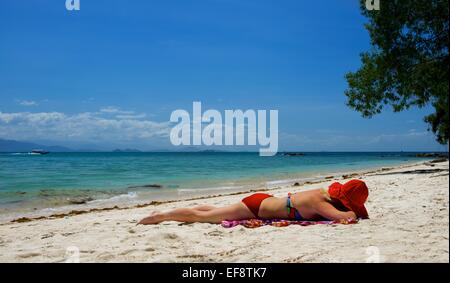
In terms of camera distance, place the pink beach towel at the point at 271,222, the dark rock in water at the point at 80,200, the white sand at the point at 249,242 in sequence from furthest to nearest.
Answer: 1. the dark rock in water at the point at 80,200
2. the pink beach towel at the point at 271,222
3. the white sand at the point at 249,242

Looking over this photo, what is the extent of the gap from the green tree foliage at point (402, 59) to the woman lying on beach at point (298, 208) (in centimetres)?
797

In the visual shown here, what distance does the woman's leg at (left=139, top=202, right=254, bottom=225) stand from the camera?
7.18 m

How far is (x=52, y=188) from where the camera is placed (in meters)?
19.4

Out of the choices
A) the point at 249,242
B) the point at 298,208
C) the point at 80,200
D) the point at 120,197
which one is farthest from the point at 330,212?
the point at 120,197

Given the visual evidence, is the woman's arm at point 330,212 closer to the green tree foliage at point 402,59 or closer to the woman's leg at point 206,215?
the woman's leg at point 206,215

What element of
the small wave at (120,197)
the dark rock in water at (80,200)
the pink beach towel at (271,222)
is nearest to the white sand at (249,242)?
the pink beach towel at (271,222)

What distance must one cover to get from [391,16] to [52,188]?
1700 centimetres

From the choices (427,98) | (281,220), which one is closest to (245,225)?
(281,220)

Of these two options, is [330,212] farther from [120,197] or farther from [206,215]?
[120,197]

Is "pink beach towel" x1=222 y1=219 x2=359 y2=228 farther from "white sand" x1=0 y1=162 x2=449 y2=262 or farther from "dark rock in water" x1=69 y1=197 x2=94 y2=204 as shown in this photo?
"dark rock in water" x1=69 y1=197 x2=94 y2=204

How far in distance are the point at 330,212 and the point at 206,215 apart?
6.86 ft

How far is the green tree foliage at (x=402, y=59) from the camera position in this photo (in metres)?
15.5

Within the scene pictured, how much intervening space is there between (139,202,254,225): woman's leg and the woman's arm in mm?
1144
